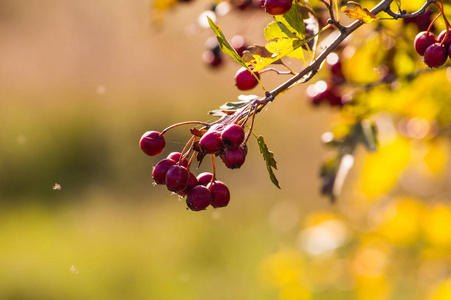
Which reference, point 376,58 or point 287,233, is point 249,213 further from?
point 376,58

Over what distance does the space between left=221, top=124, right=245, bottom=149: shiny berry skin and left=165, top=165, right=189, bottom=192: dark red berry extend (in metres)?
0.08

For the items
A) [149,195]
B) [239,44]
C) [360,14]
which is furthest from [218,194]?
[149,195]

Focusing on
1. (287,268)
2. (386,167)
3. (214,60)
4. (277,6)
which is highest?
(277,6)

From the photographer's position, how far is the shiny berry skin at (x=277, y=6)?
2.23 ft

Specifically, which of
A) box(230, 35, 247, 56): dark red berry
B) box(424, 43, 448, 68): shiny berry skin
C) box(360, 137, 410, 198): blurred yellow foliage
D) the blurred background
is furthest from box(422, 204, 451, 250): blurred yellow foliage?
box(424, 43, 448, 68): shiny berry skin

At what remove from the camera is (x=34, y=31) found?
5785 millimetres

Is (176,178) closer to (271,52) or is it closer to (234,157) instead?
(234,157)

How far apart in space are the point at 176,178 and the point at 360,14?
28cm

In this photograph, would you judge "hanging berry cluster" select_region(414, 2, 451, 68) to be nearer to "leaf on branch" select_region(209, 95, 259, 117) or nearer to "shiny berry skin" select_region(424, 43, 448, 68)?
"shiny berry skin" select_region(424, 43, 448, 68)

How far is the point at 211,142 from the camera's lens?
25.4 inches

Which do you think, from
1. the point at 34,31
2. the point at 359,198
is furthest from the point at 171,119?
the point at 359,198

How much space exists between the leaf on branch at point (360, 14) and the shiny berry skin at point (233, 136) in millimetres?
177

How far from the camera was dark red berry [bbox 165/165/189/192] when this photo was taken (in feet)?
2.28

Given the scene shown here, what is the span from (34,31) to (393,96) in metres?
5.20
